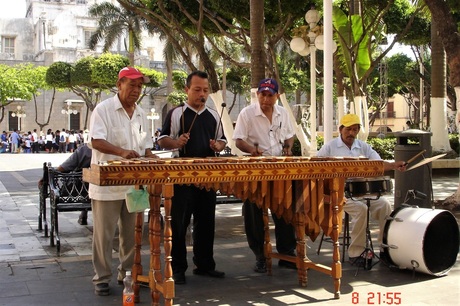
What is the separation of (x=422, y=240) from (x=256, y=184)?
1.79 m

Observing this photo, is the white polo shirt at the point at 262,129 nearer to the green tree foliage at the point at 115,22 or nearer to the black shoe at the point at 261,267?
the black shoe at the point at 261,267

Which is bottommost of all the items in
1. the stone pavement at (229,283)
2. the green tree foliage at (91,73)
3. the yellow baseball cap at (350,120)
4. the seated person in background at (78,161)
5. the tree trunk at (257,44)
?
the stone pavement at (229,283)

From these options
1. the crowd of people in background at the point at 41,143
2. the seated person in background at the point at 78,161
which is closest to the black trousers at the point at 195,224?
the seated person in background at the point at 78,161

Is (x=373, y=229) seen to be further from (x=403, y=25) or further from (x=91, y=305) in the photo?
(x=403, y=25)

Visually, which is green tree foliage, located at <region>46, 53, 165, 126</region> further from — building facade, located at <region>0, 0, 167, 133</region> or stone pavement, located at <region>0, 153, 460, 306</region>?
stone pavement, located at <region>0, 153, 460, 306</region>

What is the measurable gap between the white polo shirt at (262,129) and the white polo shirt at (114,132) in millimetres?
1097

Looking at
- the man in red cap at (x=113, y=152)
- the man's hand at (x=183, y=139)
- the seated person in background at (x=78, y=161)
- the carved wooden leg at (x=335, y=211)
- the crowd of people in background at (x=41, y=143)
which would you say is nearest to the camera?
the man in red cap at (x=113, y=152)

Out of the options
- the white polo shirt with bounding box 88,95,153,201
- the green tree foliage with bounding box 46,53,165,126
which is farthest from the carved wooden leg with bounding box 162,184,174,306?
the green tree foliage with bounding box 46,53,165,126

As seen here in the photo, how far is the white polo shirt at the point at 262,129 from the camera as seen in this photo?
647 cm

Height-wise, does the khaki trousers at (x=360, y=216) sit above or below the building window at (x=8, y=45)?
below

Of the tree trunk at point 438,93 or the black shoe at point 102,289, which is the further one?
the tree trunk at point 438,93

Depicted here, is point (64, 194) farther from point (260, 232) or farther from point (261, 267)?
point (261, 267)

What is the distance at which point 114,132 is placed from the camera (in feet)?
18.5

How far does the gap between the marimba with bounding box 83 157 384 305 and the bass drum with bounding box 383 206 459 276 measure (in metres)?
0.82
